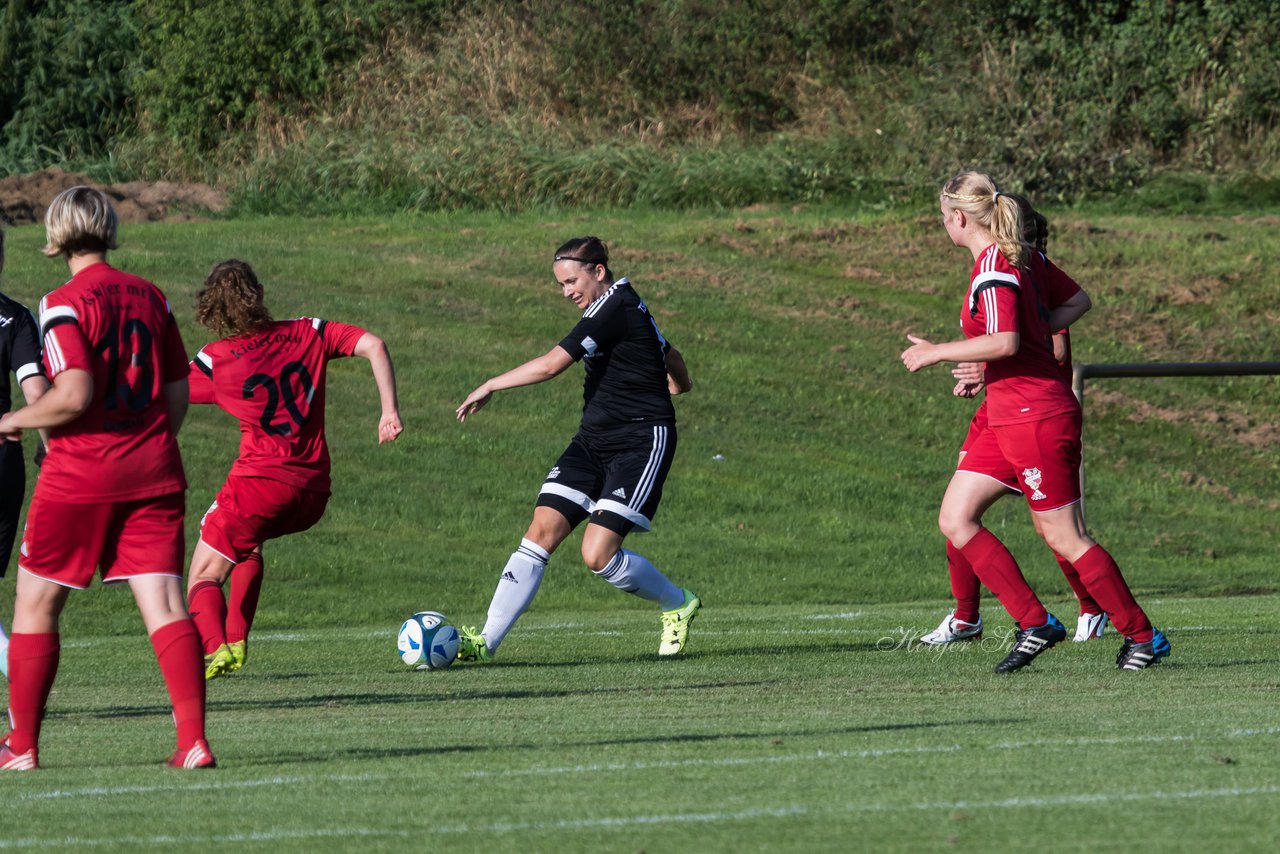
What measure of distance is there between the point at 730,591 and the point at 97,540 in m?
9.58

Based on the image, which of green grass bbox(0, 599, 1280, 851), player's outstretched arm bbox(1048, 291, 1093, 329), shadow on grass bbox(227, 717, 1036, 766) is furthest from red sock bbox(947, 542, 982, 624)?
shadow on grass bbox(227, 717, 1036, 766)

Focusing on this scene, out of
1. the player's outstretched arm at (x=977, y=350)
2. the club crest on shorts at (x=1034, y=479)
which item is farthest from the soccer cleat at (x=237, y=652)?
the club crest on shorts at (x=1034, y=479)

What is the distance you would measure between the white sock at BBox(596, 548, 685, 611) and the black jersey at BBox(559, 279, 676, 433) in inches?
25.8

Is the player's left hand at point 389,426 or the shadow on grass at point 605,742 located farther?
the player's left hand at point 389,426

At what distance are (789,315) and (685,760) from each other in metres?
18.0

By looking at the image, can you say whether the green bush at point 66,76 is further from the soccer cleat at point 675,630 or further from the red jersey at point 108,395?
the red jersey at point 108,395

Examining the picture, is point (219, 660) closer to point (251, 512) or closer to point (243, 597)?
point (243, 597)

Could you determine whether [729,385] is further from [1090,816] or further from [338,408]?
[1090,816]

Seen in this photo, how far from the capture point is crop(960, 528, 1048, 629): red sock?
8398 millimetres

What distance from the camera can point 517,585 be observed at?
9.19 metres

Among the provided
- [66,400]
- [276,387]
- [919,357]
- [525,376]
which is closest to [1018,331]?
[919,357]

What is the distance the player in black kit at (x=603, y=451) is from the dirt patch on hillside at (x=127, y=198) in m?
21.4

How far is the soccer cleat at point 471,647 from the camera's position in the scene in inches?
365

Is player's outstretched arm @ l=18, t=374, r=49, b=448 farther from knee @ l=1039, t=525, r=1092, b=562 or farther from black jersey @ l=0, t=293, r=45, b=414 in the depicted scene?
knee @ l=1039, t=525, r=1092, b=562
